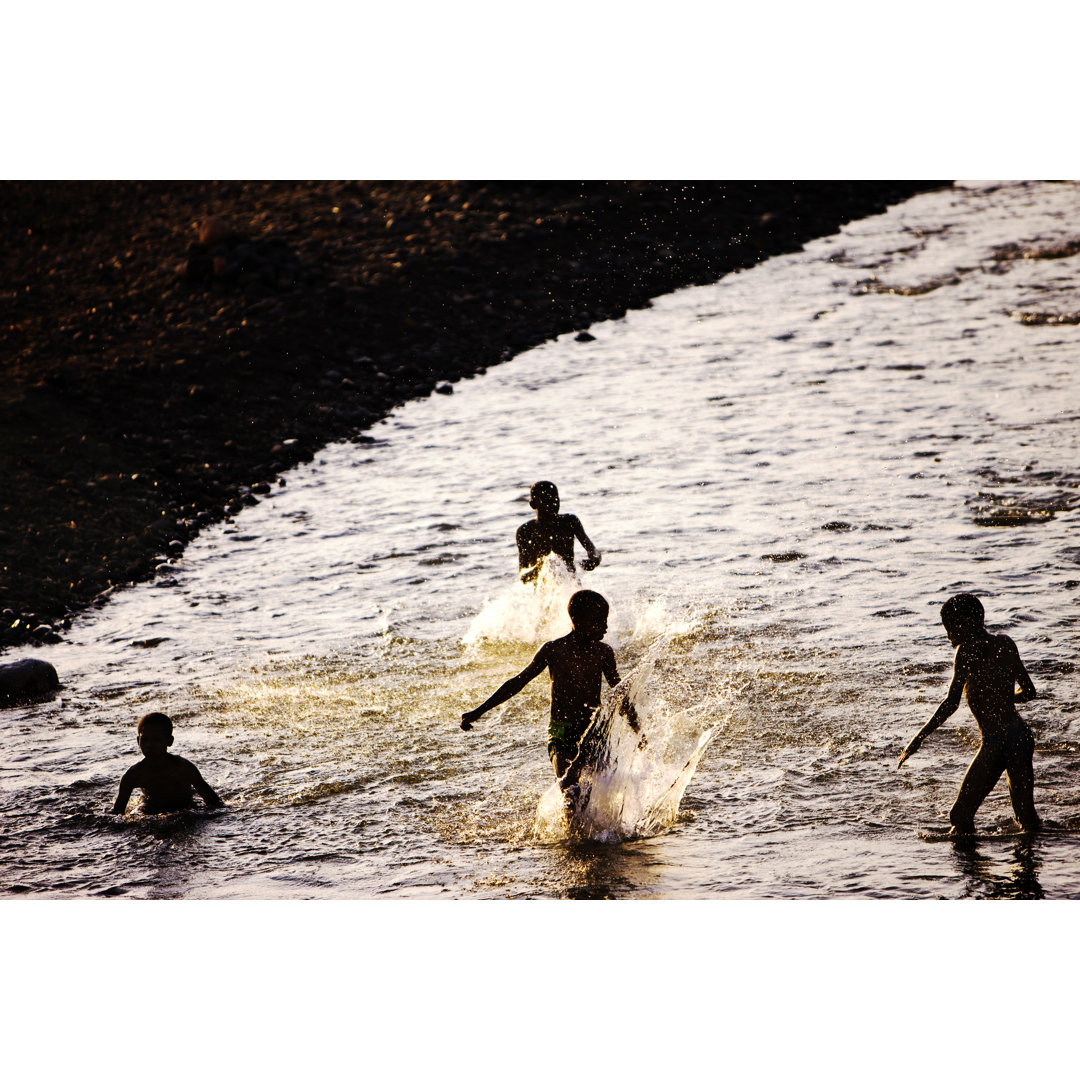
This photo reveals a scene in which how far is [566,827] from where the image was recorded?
5.84 m

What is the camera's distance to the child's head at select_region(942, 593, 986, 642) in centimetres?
538

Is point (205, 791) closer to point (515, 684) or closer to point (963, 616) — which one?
point (515, 684)

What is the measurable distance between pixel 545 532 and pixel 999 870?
3892 mm

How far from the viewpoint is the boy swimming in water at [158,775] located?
6.21 m

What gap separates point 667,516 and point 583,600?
4.71 metres

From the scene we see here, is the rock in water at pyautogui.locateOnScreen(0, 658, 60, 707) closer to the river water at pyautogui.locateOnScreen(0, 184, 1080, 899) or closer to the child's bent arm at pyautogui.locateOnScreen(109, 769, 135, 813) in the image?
the river water at pyautogui.locateOnScreen(0, 184, 1080, 899)

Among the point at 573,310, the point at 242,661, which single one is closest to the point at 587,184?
the point at 573,310

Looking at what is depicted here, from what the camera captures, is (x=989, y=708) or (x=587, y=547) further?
(x=587, y=547)

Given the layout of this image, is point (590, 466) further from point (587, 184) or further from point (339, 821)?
point (339, 821)

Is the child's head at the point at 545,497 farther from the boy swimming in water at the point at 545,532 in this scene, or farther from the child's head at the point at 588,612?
the child's head at the point at 588,612

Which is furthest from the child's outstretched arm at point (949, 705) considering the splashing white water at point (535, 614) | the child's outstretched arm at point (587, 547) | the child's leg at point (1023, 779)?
the splashing white water at point (535, 614)

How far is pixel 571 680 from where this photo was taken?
5.70 m

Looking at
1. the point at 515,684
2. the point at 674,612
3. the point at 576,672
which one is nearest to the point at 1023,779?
the point at 576,672

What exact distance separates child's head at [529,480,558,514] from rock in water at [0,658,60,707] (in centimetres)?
319
